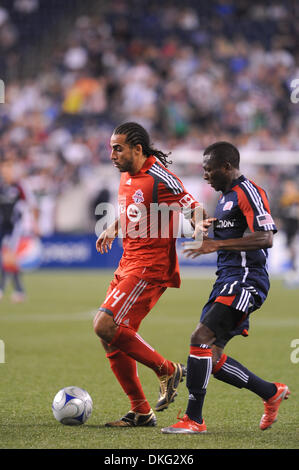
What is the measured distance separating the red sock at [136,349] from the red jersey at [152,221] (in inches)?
16.5

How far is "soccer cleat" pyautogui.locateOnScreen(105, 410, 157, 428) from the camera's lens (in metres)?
5.55

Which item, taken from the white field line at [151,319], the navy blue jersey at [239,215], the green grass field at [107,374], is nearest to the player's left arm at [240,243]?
the navy blue jersey at [239,215]

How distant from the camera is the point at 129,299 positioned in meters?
5.54

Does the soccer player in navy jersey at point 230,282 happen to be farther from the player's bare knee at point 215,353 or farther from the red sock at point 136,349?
the red sock at point 136,349

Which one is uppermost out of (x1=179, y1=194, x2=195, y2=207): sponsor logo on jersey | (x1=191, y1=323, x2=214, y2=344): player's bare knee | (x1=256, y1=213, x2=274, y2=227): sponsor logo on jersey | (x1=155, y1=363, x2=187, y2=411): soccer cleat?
(x1=179, y1=194, x2=195, y2=207): sponsor logo on jersey

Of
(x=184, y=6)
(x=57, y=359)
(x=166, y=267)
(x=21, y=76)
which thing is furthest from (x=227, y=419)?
(x=184, y=6)

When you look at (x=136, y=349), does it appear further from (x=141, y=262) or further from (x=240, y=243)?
(x=240, y=243)

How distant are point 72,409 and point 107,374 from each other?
2317 mm

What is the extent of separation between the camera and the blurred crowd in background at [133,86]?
887 inches

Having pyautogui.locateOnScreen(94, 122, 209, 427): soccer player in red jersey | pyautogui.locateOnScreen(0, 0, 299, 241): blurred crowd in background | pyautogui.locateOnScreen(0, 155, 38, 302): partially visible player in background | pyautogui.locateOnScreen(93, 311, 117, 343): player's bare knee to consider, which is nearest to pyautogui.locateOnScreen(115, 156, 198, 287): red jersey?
pyautogui.locateOnScreen(94, 122, 209, 427): soccer player in red jersey

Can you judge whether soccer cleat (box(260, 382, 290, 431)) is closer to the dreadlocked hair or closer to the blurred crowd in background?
the dreadlocked hair

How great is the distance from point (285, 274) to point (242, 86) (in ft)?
21.4

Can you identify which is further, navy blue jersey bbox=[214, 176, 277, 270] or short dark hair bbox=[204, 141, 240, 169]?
short dark hair bbox=[204, 141, 240, 169]

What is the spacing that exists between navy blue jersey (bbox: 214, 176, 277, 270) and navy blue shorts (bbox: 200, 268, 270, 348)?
5 cm
